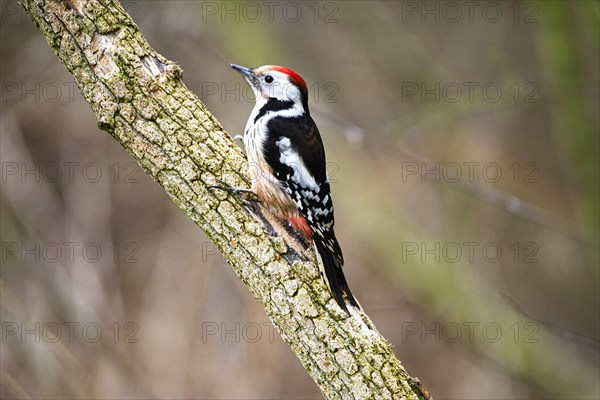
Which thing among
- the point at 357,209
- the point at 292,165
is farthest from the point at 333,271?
the point at 357,209

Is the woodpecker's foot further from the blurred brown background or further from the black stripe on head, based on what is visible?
the blurred brown background

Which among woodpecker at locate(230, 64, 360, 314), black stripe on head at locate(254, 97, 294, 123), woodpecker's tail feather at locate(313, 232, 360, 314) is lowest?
woodpecker's tail feather at locate(313, 232, 360, 314)

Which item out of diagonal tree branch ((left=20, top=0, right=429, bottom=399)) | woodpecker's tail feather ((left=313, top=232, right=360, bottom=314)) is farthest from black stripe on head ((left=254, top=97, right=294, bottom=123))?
woodpecker's tail feather ((left=313, top=232, right=360, bottom=314))

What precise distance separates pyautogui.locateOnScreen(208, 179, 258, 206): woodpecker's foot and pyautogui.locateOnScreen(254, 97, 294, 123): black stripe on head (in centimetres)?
95

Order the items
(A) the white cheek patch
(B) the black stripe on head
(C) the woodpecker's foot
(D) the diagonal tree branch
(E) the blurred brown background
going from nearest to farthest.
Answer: (D) the diagonal tree branch, (C) the woodpecker's foot, (A) the white cheek patch, (B) the black stripe on head, (E) the blurred brown background

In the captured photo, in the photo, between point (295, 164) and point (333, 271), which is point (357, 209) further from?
point (333, 271)

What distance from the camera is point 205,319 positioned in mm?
6047

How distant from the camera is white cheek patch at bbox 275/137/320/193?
3.44 m

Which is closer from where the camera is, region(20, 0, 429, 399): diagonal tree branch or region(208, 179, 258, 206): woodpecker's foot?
region(20, 0, 429, 399): diagonal tree branch

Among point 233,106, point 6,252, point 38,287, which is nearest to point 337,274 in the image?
point 6,252

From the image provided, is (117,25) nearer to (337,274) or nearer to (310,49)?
(337,274)

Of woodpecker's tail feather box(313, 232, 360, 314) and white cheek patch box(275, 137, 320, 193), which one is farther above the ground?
white cheek patch box(275, 137, 320, 193)

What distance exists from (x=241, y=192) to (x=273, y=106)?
1069 millimetres

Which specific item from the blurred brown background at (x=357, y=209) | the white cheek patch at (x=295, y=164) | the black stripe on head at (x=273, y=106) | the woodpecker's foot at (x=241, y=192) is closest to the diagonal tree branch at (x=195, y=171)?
the woodpecker's foot at (x=241, y=192)
